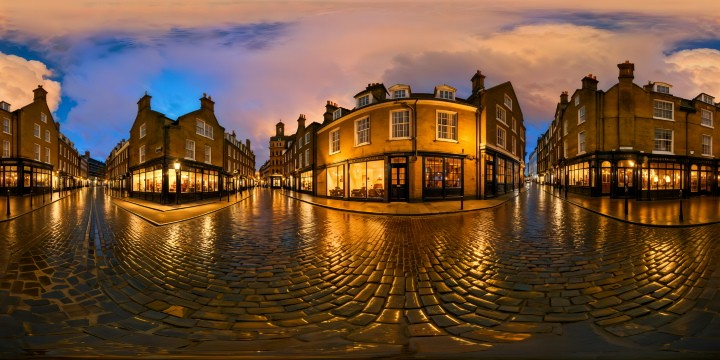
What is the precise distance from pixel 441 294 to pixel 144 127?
30.7 m

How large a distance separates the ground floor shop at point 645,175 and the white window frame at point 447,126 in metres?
10.1

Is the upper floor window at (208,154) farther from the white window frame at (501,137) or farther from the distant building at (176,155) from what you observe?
the white window frame at (501,137)

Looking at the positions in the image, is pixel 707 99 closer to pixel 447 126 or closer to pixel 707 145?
pixel 707 145

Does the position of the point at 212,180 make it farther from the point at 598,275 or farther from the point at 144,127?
the point at 598,275

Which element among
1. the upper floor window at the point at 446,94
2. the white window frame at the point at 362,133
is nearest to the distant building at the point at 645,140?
the upper floor window at the point at 446,94

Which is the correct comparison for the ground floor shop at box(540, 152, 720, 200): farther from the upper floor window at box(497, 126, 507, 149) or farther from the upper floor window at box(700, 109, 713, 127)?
the upper floor window at box(497, 126, 507, 149)

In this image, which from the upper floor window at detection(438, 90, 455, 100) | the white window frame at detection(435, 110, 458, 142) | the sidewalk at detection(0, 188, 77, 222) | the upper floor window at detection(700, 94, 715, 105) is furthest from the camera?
the upper floor window at detection(700, 94, 715, 105)

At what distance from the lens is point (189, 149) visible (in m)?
24.4

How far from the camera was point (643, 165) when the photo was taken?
22.1 meters

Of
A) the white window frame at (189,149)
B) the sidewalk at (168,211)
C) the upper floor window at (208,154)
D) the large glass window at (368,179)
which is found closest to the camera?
the sidewalk at (168,211)

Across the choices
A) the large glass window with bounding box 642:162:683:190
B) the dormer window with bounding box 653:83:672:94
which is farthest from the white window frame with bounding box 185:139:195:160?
the dormer window with bounding box 653:83:672:94

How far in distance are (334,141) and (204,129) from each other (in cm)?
1235

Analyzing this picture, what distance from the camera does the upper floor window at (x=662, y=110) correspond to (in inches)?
901

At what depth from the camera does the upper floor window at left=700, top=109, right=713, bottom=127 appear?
24.6 meters
